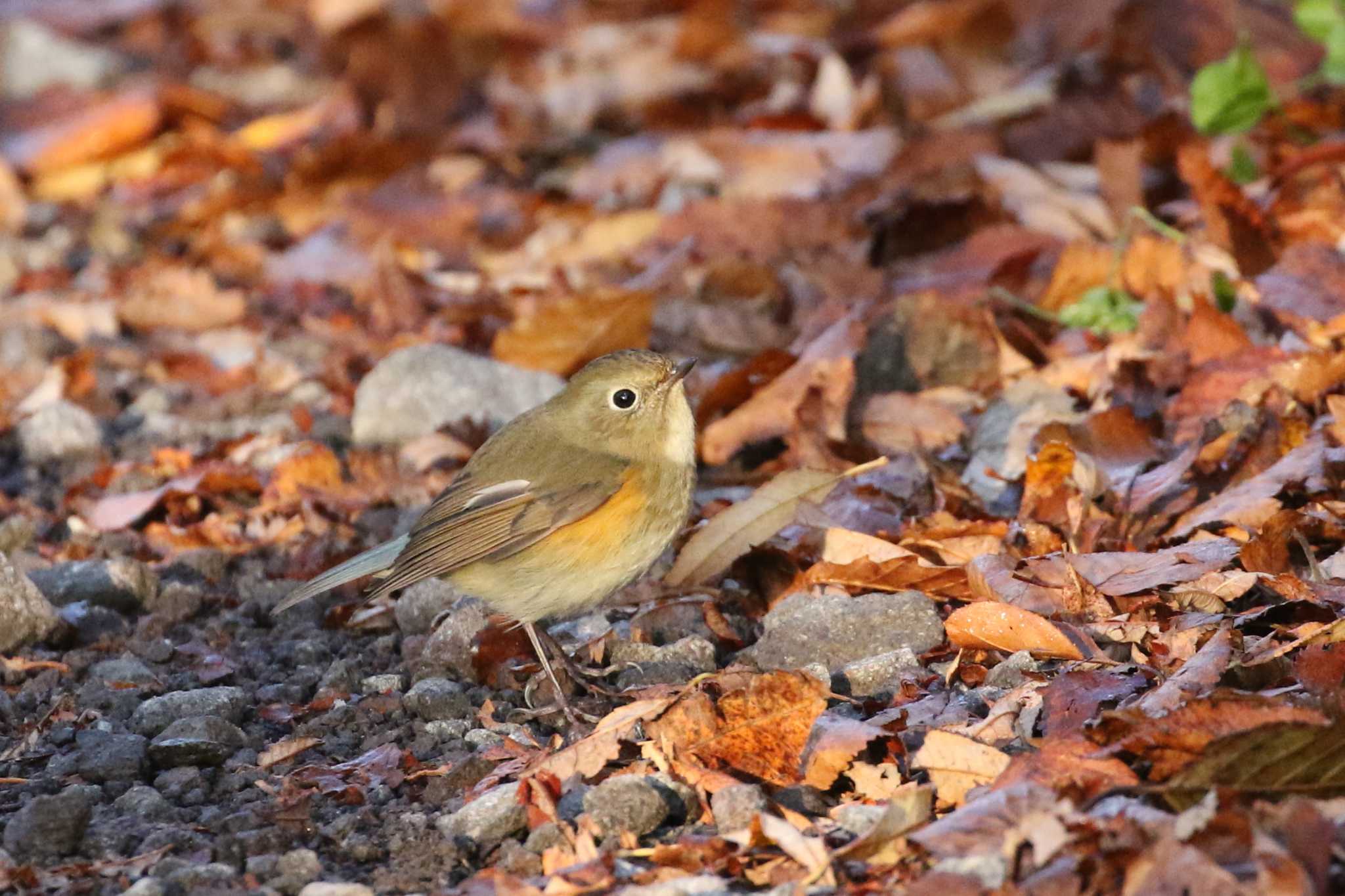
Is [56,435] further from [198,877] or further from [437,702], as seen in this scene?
[198,877]

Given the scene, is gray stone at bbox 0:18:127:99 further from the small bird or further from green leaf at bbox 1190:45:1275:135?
green leaf at bbox 1190:45:1275:135

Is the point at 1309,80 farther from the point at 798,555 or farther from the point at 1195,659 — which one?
the point at 1195,659

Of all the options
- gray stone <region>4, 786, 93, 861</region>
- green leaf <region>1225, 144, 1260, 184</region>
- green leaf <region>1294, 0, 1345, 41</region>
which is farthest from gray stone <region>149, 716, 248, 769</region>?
green leaf <region>1294, 0, 1345, 41</region>

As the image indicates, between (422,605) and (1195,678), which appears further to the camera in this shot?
(422,605)

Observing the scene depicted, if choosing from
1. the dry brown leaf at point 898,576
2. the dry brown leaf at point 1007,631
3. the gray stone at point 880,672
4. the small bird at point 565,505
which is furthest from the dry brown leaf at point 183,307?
the dry brown leaf at point 1007,631

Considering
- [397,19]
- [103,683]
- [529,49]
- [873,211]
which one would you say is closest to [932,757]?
[103,683]

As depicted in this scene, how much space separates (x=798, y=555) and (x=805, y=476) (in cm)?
23

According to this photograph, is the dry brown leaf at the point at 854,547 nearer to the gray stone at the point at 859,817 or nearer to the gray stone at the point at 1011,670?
the gray stone at the point at 1011,670

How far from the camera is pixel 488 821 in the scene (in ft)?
11.0

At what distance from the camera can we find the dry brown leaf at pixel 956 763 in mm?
3193

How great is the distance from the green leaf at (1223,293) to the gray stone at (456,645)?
2565 millimetres

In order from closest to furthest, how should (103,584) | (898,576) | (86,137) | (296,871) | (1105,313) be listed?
(296,871) < (898,576) < (103,584) < (1105,313) < (86,137)

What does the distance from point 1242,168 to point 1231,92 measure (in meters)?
0.41

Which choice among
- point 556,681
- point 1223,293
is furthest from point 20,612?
point 1223,293
